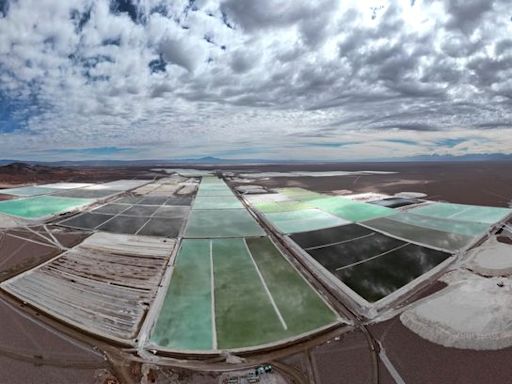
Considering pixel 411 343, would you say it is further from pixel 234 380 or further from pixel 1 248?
pixel 1 248

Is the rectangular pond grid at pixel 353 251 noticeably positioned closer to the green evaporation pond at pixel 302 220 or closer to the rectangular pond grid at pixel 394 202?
the green evaporation pond at pixel 302 220

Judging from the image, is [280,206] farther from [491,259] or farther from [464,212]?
[491,259]

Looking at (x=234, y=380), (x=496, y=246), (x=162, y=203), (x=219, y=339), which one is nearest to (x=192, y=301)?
(x=219, y=339)

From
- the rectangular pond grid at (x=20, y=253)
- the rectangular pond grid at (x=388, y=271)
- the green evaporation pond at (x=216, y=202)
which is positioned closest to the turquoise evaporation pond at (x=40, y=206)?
the rectangular pond grid at (x=20, y=253)

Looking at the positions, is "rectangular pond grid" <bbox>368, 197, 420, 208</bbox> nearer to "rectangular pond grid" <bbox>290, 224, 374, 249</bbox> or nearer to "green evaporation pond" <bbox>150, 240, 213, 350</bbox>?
"rectangular pond grid" <bbox>290, 224, 374, 249</bbox>

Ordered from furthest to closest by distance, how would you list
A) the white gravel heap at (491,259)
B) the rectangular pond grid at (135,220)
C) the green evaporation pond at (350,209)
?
the green evaporation pond at (350,209), the rectangular pond grid at (135,220), the white gravel heap at (491,259)

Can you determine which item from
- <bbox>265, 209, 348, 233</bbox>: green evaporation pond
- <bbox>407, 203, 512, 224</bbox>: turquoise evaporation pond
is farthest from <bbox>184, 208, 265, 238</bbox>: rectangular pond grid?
<bbox>407, 203, 512, 224</bbox>: turquoise evaporation pond
